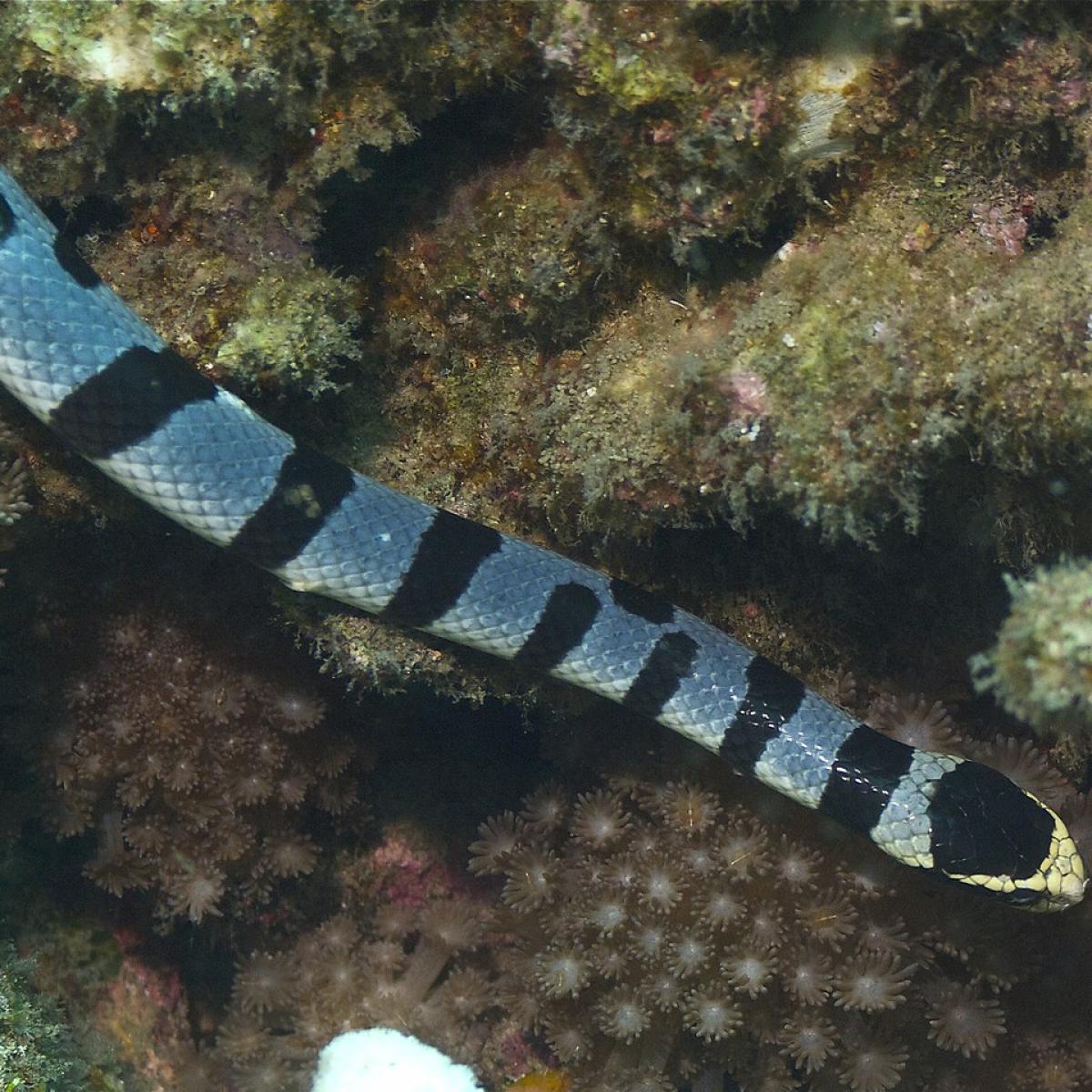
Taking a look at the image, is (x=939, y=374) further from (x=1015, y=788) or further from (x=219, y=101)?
(x=219, y=101)

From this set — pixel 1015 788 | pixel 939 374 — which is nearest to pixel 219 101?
pixel 939 374

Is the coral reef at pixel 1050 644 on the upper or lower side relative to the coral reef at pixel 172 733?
upper

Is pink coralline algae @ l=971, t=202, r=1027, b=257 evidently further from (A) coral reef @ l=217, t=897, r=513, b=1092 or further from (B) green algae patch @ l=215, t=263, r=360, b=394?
(A) coral reef @ l=217, t=897, r=513, b=1092

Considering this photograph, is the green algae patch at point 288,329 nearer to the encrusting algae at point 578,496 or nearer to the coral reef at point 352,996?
the encrusting algae at point 578,496

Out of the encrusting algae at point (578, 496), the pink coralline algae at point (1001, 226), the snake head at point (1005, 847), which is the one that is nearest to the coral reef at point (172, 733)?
the encrusting algae at point (578, 496)

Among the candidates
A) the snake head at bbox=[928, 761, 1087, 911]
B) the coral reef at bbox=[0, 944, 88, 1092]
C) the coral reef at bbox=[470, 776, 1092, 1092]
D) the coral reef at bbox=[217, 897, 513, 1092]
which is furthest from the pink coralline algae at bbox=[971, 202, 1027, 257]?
the coral reef at bbox=[0, 944, 88, 1092]

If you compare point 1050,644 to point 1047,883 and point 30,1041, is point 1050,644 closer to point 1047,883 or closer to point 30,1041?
point 1047,883

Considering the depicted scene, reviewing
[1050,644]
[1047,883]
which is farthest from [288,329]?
[1047,883]
